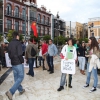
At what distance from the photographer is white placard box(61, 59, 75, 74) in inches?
218

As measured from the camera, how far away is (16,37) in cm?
491

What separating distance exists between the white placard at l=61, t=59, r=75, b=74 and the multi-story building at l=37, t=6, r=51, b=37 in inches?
1665

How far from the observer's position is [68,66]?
5570mm

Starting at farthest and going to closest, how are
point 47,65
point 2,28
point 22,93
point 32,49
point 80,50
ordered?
point 2,28
point 47,65
point 80,50
point 32,49
point 22,93

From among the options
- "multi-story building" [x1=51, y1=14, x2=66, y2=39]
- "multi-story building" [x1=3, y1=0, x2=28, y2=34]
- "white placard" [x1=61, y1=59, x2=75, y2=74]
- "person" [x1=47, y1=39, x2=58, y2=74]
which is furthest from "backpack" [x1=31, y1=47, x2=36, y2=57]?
"multi-story building" [x1=51, y1=14, x2=66, y2=39]

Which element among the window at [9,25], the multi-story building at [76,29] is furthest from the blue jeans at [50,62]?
the multi-story building at [76,29]

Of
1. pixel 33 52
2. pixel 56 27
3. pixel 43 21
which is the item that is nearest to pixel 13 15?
pixel 43 21

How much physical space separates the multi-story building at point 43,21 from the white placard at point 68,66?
42.3 meters

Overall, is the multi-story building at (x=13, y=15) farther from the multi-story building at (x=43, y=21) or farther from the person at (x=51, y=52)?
the person at (x=51, y=52)

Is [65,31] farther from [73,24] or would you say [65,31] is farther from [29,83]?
[29,83]

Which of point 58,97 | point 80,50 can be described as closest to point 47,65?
point 80,50

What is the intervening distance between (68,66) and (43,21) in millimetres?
45203

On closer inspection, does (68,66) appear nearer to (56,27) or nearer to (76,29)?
(56,27)

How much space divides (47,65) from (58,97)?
13.6ft
